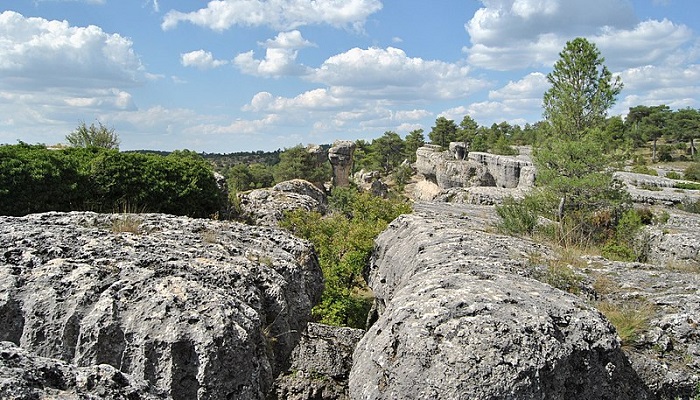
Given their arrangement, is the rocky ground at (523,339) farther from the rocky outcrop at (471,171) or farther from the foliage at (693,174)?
the foliage at (693,174)

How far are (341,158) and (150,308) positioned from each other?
54.6 m

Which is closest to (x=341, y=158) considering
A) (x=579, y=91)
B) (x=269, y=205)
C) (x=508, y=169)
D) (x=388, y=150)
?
(x=508, y=169)

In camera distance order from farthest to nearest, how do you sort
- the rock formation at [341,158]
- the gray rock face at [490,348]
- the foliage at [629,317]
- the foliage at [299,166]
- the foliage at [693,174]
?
the foliage at [299,166] → the rock formation at [341,158] → the foliage at [693,174] → the foliage at [629,317] → the gray rock face at [490,348]

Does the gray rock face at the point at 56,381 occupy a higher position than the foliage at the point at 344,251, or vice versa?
the gray rock face at the point at 56,381

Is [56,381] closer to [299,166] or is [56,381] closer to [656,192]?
[656,192]

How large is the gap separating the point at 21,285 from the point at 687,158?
75.8 m

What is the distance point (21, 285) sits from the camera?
5.03 metres

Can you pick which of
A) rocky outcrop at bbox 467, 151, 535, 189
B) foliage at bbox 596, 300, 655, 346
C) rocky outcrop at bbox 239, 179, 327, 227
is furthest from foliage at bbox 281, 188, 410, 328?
rocky outcrop at bbox 467, 151, 535, 189

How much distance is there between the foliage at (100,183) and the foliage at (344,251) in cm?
329

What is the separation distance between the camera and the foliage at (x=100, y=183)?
12281 mm

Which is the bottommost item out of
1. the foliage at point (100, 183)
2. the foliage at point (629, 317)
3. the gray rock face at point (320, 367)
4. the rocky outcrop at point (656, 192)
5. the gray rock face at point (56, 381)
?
the gray rock face at point (320, 367)

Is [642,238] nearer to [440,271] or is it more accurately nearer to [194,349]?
[440,271]

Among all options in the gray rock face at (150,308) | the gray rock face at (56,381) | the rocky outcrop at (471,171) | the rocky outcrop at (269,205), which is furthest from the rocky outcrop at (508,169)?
the gray rock face at (56,381)

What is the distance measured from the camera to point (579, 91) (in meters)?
28.9
